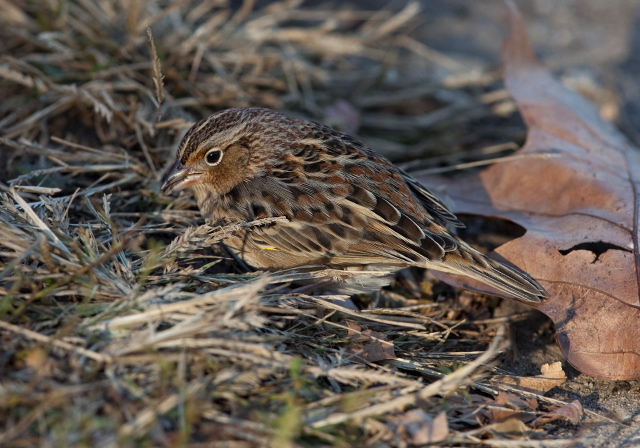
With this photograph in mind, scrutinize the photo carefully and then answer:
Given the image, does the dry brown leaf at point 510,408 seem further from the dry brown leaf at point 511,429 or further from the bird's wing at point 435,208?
the bird's wing at point 435,208

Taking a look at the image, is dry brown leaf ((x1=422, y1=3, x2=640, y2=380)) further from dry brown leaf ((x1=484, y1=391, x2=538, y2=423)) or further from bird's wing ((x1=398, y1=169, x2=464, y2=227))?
dry brown leaf ((x1=484, y1=391, x2=538, y2=423))

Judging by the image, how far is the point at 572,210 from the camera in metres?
4.96

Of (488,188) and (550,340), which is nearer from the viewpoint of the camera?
(550,340)

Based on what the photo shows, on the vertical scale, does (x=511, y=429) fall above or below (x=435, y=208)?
below

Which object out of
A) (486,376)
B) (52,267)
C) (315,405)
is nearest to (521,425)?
(486,376)

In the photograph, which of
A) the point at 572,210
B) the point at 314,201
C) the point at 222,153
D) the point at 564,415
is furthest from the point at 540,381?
the point at 222,153

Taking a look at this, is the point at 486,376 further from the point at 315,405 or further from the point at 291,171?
the point at 291,171

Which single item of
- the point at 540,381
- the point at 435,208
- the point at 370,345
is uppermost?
the point at 435,208

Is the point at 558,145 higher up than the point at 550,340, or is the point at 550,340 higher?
the point at 558,145

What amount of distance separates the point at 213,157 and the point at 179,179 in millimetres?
293

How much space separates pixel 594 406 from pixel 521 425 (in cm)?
71

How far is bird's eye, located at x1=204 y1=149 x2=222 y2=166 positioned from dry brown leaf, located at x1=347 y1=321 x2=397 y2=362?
1569mm

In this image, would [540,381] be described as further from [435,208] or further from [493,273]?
[435,208]

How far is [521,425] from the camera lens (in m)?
3.55
